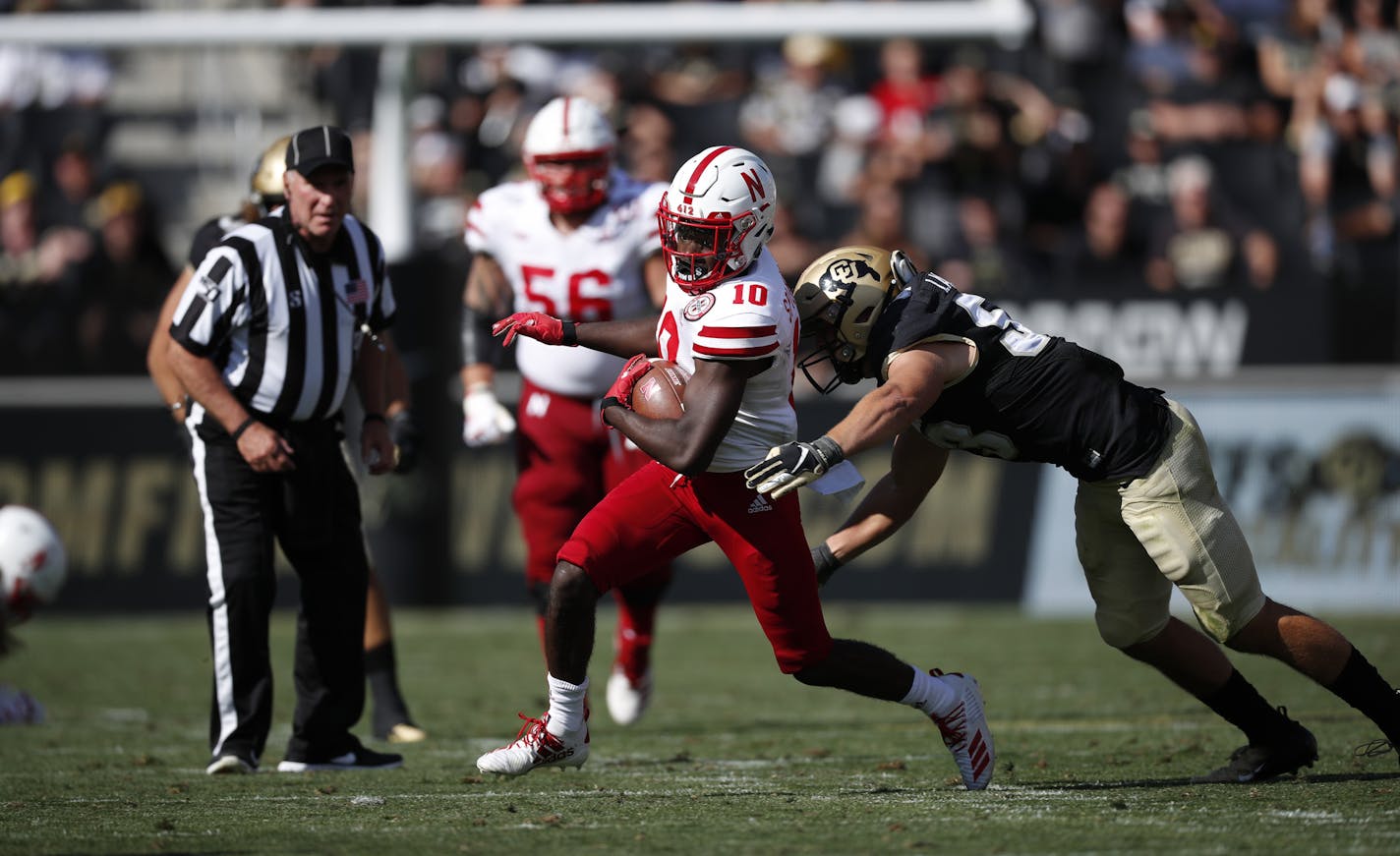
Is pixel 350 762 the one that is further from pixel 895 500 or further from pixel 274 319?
pixel 895 500

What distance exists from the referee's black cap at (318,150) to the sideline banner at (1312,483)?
590cm

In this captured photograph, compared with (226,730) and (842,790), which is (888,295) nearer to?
(842,790)

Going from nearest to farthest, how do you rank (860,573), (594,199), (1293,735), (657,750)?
(1293,735) < (657,750) < (594,199) < (860,573)

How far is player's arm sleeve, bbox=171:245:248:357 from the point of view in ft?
18.4

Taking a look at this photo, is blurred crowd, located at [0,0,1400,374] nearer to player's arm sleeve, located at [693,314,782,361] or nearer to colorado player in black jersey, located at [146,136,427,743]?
colorado player in black jersey, located at [146,136,427,743]

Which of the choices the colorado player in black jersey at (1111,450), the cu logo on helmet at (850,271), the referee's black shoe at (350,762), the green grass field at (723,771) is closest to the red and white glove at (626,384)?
the colorado player in black jersey at (1111,450)

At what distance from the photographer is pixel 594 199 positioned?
22.7ft

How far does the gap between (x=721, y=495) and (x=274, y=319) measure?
1.60 m

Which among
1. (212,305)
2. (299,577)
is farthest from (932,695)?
(212,305)

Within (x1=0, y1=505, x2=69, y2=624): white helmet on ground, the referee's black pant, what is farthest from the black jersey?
(x1=0, y1=505, x2=69, y2=624): white helmet on ground

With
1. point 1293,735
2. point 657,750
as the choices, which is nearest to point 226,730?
point 657,750

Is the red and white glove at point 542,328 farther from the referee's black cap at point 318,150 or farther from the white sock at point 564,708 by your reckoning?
the white sock at point 564,708

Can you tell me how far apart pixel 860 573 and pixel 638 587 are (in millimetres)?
4060

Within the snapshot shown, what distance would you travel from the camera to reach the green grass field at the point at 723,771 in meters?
4.35
